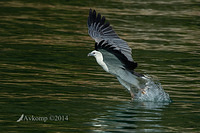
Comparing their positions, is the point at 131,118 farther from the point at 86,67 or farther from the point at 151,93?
the point at 86,67

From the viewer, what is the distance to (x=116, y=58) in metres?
11.8

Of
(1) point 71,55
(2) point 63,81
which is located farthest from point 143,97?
(1) point 71,55

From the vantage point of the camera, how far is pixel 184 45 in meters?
18.5

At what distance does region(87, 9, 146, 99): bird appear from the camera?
1182cm

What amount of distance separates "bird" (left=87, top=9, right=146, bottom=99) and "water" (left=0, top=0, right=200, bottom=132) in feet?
1.10

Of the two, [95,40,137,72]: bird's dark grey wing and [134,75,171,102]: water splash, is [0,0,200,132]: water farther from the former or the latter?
Result: [95,40,137,72]: bird's dark grey wing

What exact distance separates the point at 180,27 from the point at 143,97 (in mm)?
9693

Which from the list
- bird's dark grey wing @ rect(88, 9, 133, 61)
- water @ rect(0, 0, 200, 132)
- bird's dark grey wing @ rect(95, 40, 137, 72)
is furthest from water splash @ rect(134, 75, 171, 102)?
bird's dark grey wing @ rect(88, 9, 133, 61)

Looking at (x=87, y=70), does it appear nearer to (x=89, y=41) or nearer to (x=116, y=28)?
(x=89, y=41)

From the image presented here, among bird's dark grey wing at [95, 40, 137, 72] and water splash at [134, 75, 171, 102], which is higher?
bird's dark grey wing at [95, 40, 137, 72]

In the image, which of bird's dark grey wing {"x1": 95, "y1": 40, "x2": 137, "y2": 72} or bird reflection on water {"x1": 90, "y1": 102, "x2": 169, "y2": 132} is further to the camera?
bird's dark grey wing {"x1": 95, "y1": 40, "x2": 137, "y2": 72}

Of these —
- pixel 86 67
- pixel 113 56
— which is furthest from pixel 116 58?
pixel 86 67

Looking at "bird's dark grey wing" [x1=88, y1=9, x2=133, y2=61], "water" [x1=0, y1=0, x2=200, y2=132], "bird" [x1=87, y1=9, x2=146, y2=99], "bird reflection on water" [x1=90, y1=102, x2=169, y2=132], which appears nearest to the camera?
"bird reflection on water" [x1=90, y1=102, x2=169, y2=132]

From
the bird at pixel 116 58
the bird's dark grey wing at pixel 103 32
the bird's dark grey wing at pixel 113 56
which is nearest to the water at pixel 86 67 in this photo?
the bird at pixel 116 58
